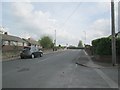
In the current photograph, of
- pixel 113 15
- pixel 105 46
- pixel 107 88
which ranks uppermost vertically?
pixel 113 15

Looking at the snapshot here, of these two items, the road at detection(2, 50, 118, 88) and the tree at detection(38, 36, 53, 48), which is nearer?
the road at detection(2, 50, 118, 88)

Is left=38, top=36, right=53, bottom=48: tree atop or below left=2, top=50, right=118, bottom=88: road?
atop

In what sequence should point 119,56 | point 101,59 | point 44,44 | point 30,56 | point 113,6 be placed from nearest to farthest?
point 113,6
point 119,56
point 101,59
point 30,56
point 44,44

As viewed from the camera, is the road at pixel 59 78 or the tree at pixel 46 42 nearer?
the road at pixel 59 78

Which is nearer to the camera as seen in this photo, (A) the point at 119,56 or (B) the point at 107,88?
(B) the point at 107,88

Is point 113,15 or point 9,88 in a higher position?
point 113,15

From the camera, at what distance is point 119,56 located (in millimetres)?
23047

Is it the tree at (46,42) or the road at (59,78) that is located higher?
the tree at (46,42)

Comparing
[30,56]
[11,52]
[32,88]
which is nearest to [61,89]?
[32,88]

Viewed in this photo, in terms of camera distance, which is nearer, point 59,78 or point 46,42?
point 59,78

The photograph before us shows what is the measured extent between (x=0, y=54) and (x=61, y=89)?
85.7 ft

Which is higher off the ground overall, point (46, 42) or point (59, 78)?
point (46, 42)

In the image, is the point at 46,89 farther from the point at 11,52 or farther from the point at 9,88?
the point at 11,52

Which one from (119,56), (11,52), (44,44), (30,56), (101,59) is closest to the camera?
(119,56)
